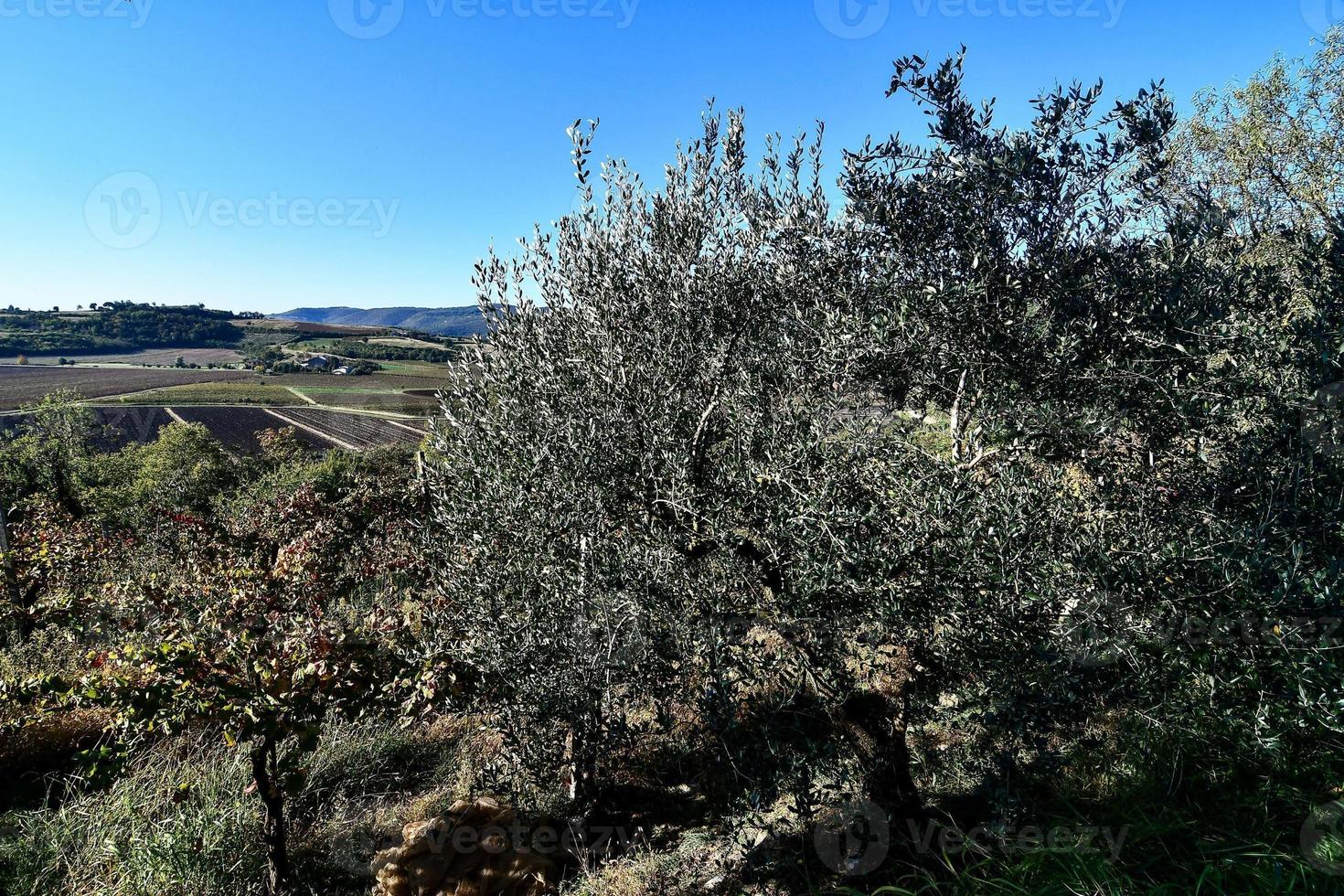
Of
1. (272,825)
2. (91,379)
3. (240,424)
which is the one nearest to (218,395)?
(240,424)

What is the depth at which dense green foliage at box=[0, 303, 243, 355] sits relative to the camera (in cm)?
11694

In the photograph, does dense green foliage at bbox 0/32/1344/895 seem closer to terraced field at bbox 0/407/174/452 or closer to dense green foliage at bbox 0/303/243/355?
terraced field at bbox 0/407/174/452

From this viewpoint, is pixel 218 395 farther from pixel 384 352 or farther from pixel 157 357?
pixel 157 357

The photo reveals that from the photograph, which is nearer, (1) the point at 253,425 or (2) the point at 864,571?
(2) the point at 864,571

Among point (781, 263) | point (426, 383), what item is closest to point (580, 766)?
point (781, 263)

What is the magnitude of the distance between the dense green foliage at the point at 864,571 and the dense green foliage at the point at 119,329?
151 meters

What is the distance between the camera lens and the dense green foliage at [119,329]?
117 metres

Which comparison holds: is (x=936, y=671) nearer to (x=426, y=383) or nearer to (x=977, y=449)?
(x=977, y=449)

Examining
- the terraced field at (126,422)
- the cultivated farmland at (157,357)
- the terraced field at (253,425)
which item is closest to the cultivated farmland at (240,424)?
the terraced field at (253,425)

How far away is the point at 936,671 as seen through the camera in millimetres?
4492

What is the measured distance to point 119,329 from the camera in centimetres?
12406

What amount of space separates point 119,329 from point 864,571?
16677cm

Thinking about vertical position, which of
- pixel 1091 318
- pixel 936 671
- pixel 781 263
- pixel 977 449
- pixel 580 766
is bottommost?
pixel 580 766

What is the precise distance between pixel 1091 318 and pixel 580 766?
587 cm
